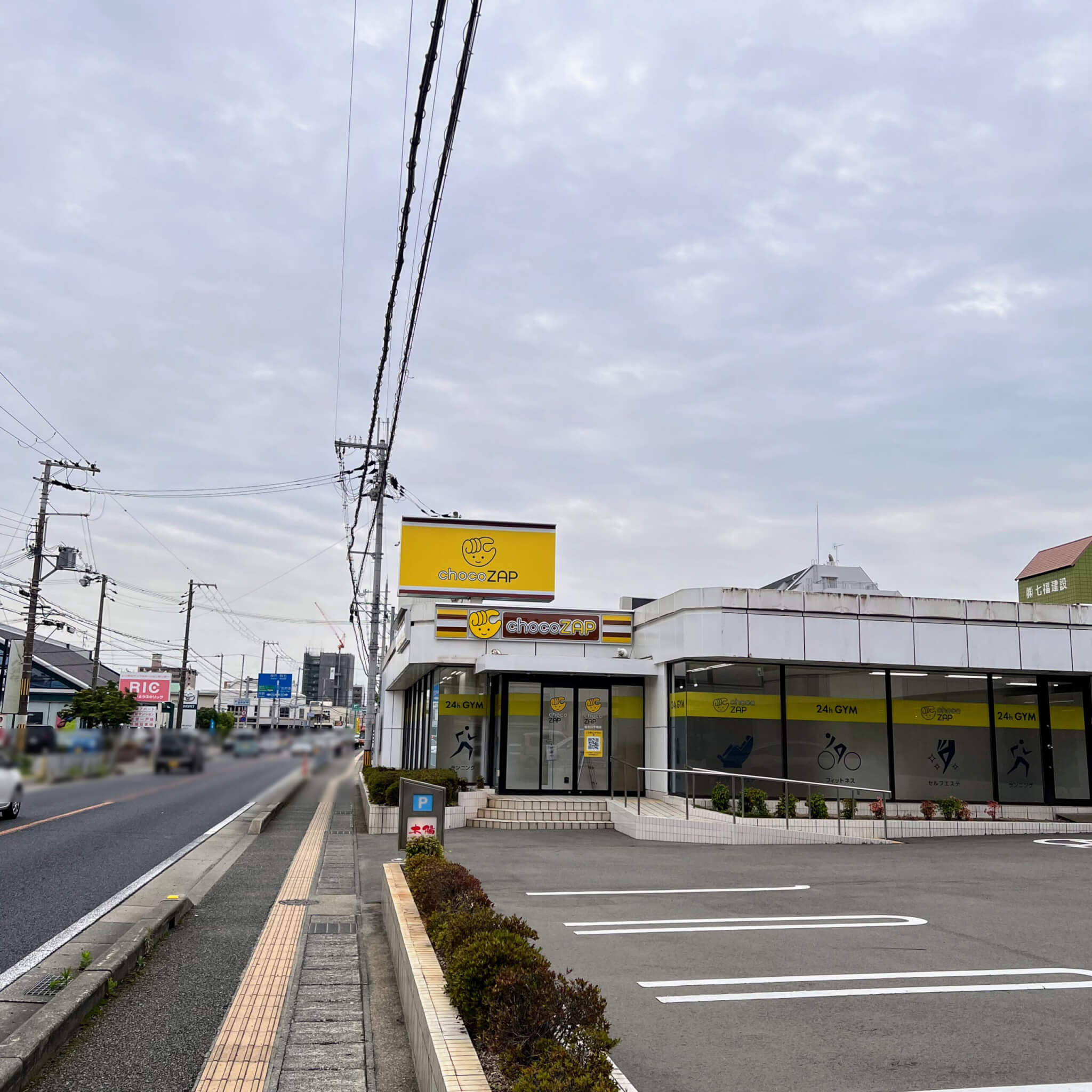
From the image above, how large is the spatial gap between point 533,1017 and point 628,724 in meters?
19.2

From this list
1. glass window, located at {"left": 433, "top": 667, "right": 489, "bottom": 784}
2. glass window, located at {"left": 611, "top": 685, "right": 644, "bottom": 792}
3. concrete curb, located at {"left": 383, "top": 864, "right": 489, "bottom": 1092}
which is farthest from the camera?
glass window, located at {"left": 433, "top": 667, "right": 489, "bottom": 784}

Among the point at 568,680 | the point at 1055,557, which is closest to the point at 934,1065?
the point at 568,680

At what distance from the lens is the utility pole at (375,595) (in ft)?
108

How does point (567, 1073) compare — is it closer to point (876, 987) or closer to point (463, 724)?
point (876, 987)

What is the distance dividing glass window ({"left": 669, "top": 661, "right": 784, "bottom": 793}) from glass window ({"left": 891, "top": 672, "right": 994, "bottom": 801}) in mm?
3081

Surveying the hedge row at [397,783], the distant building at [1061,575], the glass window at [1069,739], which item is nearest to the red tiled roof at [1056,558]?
the distant building at [1061,575]

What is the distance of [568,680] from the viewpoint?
23688 mm

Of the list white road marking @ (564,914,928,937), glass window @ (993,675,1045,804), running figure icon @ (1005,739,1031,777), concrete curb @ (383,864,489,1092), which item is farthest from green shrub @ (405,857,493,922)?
running figure icon @ (1005,739,1031,777)

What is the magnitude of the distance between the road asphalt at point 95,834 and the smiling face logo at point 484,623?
24.5 feet

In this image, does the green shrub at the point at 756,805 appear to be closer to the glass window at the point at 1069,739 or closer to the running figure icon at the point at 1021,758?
the running figure icon at the point at 1021,758

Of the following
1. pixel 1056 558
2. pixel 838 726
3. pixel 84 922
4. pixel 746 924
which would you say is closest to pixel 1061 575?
pixel 1056 558

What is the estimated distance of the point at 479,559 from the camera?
33531 millimetres

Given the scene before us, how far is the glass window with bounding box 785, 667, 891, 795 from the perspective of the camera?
21359 mm

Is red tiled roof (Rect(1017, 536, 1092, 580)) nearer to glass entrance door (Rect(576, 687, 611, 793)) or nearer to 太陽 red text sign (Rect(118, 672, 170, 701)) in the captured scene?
glass entrance door (Rect(576, 687, 611, 793))
